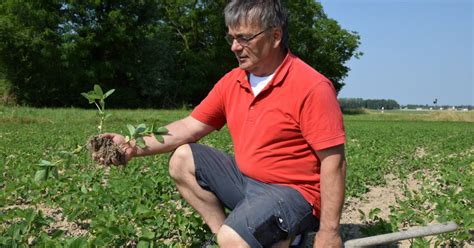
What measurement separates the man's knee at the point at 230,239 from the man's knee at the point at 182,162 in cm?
61

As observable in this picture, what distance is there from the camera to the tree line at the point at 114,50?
1216 inches

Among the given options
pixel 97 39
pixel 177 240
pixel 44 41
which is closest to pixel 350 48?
pixel 97 39

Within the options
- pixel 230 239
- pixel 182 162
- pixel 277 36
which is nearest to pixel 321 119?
pixel 277 36

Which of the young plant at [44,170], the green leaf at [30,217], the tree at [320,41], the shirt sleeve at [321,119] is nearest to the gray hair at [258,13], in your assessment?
the shirt sleeve at [321,119]

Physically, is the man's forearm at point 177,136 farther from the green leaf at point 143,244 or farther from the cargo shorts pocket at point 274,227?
the cargo shorts pocket at point 274,227

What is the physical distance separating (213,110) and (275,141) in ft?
2.03

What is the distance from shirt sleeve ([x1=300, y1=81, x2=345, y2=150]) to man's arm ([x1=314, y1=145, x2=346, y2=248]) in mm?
57

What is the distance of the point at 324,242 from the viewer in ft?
8.47

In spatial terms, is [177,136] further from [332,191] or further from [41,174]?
[332,191]

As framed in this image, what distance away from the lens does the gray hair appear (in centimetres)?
269

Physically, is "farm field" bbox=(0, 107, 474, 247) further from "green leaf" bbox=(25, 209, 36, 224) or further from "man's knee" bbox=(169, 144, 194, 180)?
"man's knee" bbox=(169, 144, 194, 180)

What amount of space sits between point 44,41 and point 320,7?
102 feet

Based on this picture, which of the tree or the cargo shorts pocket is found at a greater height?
the tree

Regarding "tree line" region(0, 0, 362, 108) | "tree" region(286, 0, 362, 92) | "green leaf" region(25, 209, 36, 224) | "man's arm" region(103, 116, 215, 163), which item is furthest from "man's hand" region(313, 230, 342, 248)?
"tree" region(286, 0, 362, 92)
